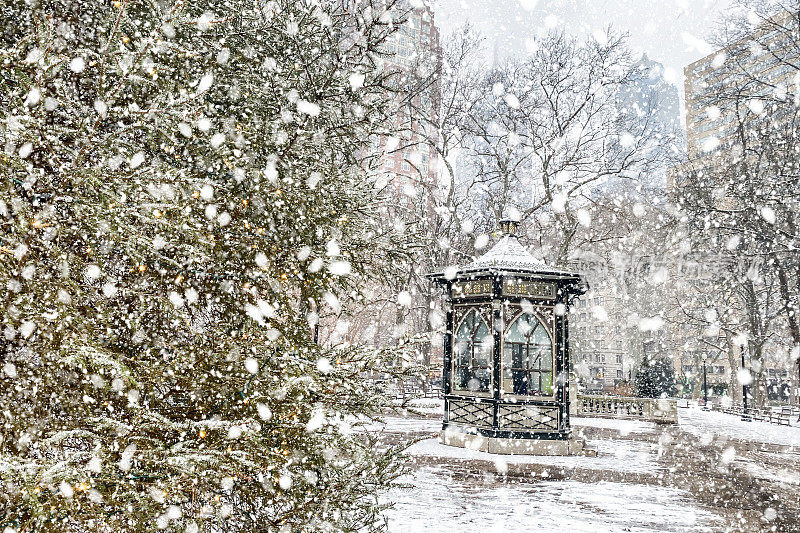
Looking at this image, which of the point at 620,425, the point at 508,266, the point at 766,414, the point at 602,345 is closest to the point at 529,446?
the point at 508,266

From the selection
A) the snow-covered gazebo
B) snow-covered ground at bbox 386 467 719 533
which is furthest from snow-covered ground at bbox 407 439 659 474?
snow-covered ground at bbox 386 467 719 533

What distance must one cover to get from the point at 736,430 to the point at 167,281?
26.5 m

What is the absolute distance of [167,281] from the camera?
12.4 feet

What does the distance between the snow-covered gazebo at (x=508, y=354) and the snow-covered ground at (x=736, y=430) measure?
780 cm

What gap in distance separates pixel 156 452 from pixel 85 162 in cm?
158

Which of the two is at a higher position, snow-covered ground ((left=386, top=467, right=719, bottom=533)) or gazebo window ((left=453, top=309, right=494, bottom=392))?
gazebo window ((left=453, top=309, right=494, bottom=392))

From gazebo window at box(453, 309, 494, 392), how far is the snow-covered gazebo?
0.09 feet

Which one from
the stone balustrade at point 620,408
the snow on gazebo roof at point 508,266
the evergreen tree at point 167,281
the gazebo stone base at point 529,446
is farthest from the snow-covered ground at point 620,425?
the evergreen tree at point 167,281

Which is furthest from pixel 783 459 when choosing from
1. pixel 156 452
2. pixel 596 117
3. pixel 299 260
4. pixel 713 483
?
pixel 156 452

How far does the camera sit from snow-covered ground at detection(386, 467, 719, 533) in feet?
26.0

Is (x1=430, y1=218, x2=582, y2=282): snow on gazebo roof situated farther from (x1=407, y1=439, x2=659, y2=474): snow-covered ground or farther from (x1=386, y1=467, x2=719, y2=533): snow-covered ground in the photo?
(x1=386, y1=467, x2=719, y2=533): snow-covered ground

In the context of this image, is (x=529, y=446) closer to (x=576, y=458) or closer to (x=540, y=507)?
(x=576, y=458)

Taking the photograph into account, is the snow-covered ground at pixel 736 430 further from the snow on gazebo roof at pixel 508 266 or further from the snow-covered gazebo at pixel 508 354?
the snow on gazebo roof at pixel 508 266

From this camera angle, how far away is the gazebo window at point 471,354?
1611cm
